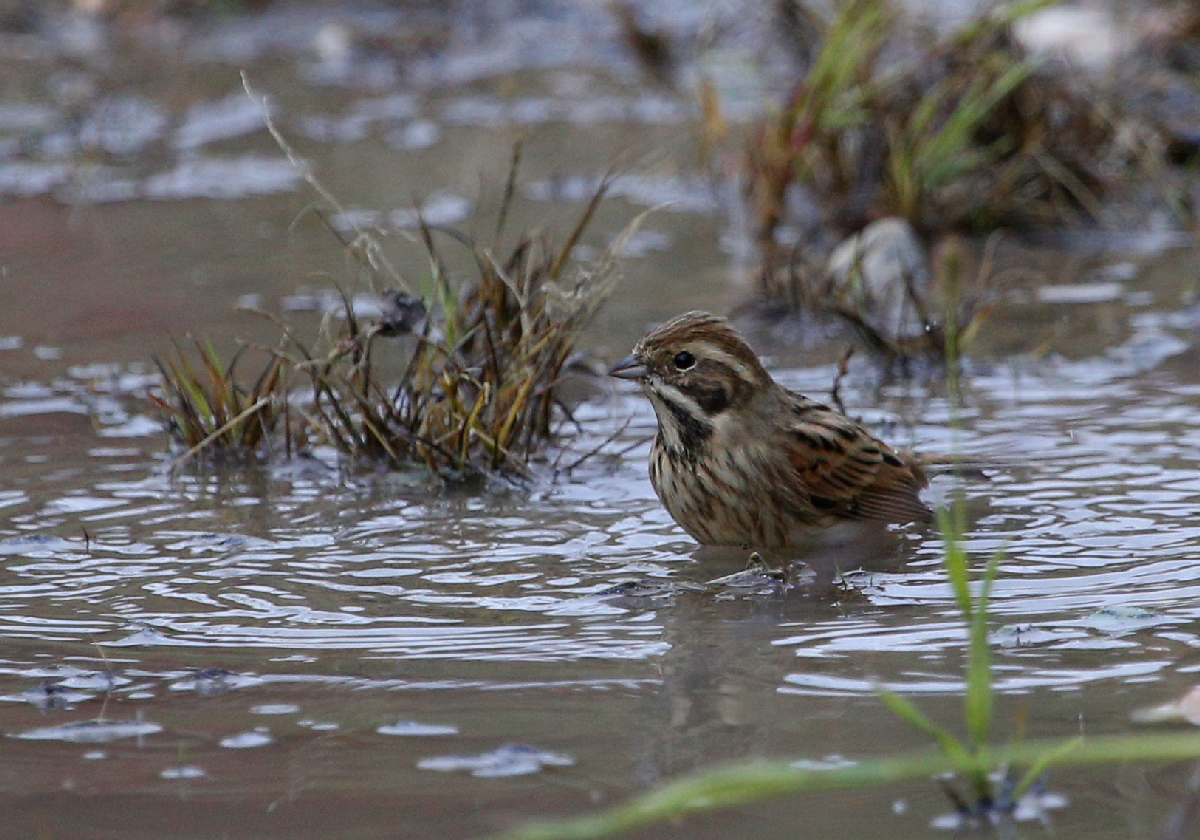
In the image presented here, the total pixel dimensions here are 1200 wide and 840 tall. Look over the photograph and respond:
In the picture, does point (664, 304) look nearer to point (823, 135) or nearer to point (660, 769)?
point (823, 135)

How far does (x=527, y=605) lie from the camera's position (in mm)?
4945

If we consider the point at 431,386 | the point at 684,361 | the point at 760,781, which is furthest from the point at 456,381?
the point at 760,781

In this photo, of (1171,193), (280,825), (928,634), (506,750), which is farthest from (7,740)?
(1171,193)

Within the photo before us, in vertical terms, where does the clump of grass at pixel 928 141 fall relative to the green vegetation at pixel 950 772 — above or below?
above

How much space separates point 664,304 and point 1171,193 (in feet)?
9.47

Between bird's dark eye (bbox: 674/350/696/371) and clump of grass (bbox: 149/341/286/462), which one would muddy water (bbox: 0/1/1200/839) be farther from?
bird's dark eye (bbox: 674/350/696/371)

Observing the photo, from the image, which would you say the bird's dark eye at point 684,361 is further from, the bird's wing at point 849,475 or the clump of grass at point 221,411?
the clump of grass at point 221,411

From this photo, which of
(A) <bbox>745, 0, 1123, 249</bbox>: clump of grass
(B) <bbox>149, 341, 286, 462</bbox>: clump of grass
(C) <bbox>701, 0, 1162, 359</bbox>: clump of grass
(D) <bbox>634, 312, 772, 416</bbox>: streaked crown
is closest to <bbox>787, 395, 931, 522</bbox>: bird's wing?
(D) <bbox>634, 312, 772, 416</bbox>: streaked crown

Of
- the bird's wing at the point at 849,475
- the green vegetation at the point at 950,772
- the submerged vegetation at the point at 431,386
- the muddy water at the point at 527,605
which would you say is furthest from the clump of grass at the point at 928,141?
the green vegetation at the point at 950,772

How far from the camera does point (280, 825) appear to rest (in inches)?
141

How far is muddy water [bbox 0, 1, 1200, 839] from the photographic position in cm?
377

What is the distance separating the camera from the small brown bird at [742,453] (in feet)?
18.4

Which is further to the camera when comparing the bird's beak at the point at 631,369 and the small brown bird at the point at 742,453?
the bird's beak at the point at 631,369

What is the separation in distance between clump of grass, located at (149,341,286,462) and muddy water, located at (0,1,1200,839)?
0.42 ft
